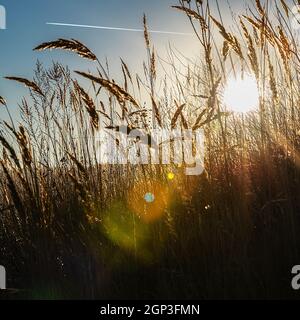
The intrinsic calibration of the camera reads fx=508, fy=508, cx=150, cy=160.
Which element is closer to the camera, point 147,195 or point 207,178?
point 207,178

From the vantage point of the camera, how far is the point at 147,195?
2379 millimetres

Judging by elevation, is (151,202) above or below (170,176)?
below

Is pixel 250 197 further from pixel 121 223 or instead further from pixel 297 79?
pixel 297 79

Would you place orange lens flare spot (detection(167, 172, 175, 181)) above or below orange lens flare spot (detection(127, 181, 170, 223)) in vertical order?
above

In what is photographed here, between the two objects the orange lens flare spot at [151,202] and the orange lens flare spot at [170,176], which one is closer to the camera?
the orange lens flare spot at [151,202]

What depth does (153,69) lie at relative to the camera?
2.46 m

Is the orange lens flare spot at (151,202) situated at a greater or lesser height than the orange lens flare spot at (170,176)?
lesser

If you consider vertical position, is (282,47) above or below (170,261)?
above

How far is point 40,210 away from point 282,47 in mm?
1390

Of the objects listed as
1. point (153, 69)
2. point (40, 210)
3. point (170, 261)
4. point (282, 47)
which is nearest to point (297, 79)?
point (282, 47)

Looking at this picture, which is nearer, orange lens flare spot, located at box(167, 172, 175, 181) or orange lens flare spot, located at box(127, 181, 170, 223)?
orange lens flare spot, located at box(127, 181, 170, 223)
